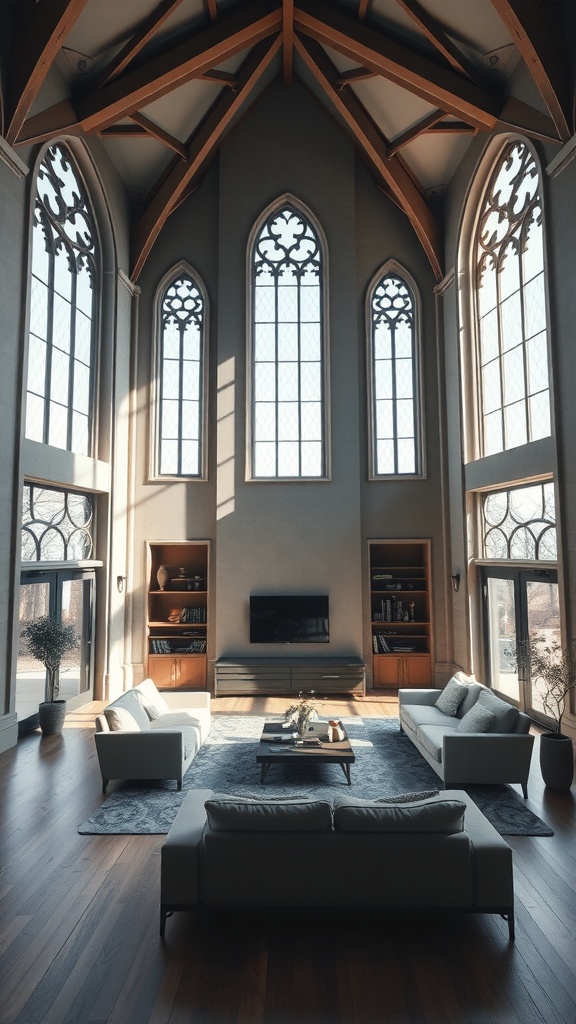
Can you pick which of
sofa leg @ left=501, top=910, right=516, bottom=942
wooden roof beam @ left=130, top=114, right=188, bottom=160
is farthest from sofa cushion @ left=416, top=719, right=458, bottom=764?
wooden roof beam @ left=130, top=114, right=188, bottom=160

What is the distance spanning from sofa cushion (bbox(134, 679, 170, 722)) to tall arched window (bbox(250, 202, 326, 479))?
13.3 feet

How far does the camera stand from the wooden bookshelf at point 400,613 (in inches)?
370

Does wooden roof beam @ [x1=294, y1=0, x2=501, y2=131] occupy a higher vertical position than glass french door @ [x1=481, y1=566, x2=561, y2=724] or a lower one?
higher

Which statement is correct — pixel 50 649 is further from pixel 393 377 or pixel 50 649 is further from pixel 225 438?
pixel 393 377

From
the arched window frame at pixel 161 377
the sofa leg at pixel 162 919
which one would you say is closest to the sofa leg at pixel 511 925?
the sofa leg at pixel 162 919

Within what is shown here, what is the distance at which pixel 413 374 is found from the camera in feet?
32.2

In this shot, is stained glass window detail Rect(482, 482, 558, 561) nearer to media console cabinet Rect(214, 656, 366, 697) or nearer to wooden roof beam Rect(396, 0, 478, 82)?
media console cabinet Rect(214, 656, 366, 697)

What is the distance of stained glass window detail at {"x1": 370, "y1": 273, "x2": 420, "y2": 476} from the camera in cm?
973

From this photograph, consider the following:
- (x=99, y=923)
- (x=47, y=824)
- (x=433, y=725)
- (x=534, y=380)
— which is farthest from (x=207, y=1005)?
(x=534, y=380)

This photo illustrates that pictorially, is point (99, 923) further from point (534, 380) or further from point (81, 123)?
point (81, 123)

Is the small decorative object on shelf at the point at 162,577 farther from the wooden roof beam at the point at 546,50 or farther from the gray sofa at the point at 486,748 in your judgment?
the wooden roof beam at the point at 546,50

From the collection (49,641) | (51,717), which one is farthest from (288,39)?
(51,717)

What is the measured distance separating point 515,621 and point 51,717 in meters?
5.45

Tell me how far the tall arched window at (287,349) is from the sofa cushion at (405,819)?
22.0ft
